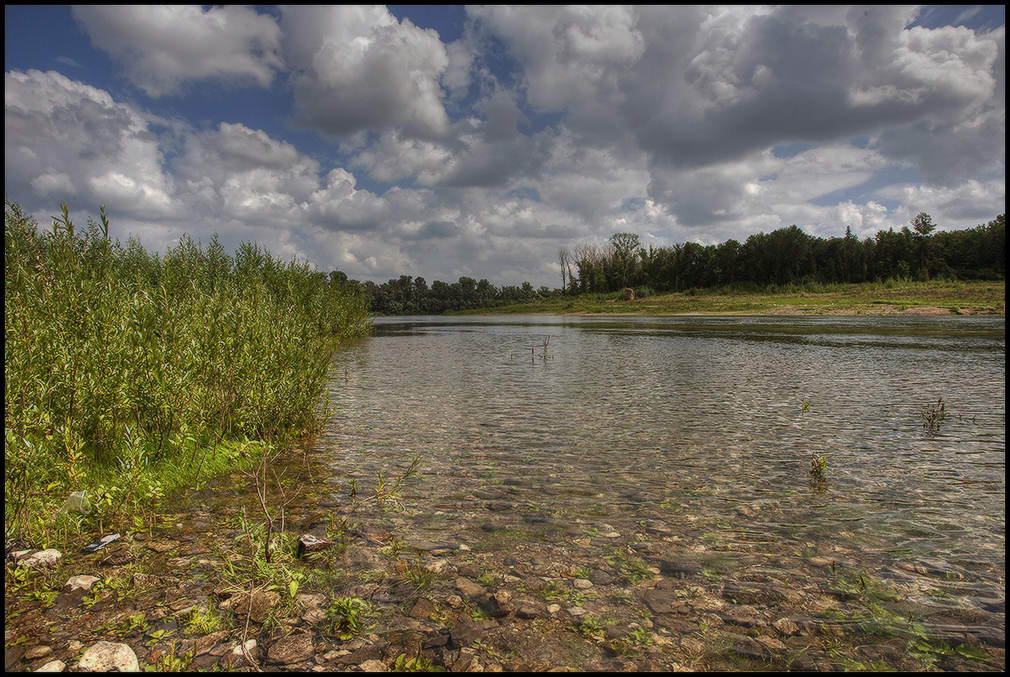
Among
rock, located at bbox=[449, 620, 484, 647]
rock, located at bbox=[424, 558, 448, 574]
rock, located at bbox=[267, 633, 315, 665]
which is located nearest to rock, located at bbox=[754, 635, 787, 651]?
rock, located at bbox=[449, 620, 484, 647]

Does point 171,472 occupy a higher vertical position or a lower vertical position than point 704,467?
higher

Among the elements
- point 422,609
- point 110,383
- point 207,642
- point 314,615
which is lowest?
point 422,609

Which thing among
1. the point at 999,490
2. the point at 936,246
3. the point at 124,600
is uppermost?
the point at 936,246

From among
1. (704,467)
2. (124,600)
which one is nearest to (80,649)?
(124,600)

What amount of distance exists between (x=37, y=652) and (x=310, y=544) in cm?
268

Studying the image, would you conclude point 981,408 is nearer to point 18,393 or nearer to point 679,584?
point 679,584

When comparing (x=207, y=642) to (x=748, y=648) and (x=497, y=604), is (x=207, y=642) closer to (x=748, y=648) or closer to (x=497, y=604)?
(x=497, y=604)

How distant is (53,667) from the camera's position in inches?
163

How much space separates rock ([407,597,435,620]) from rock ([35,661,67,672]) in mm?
2957

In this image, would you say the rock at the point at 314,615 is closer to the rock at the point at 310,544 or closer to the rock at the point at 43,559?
the rock at the point at 310,544

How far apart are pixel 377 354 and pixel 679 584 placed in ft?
107

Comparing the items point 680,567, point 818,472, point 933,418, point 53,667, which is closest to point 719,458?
point 818,472

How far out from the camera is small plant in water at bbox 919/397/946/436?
40.4ft

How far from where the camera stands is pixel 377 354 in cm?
3644
